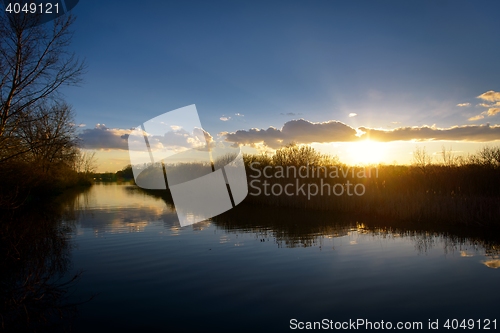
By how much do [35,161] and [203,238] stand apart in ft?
51.6

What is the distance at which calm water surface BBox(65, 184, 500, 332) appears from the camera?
5.61 m

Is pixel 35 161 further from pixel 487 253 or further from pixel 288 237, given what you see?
pixel 487 253

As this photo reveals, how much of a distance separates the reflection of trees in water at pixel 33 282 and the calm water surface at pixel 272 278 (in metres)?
0.36

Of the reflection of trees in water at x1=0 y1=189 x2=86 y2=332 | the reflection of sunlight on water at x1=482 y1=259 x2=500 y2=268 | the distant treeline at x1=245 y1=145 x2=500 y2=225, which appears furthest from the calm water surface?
the distant treeline at x1=245 y1=145 x2=500 y2=225

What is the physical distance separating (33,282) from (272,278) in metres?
5.01

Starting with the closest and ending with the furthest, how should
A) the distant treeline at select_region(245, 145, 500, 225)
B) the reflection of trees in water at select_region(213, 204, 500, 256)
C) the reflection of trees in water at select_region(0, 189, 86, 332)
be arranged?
the reflection of trees in water at select_region(0, 189, 86, 332) < the reflection of trees in water at select_region(213, 204, 500, 256) < the distant treeline at select_region(245, 145, 500, 225)

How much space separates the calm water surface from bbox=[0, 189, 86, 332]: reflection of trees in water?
36 cm

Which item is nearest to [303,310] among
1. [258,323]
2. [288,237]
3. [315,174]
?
[258,323]

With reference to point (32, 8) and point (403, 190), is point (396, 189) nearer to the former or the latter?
point (403, 190)

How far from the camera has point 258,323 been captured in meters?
5.34

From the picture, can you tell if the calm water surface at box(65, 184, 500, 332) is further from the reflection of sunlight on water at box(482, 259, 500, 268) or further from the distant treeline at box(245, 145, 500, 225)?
the distant treeline at box(245, 145, 500, 225)

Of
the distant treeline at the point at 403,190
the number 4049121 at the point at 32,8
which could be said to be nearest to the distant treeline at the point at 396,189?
the distant treeline at the point at 403,190

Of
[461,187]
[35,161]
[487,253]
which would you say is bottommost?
[487,253]

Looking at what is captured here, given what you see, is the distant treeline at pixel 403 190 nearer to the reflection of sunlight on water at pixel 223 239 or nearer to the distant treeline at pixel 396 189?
the distant treeline at pixel 396 189
